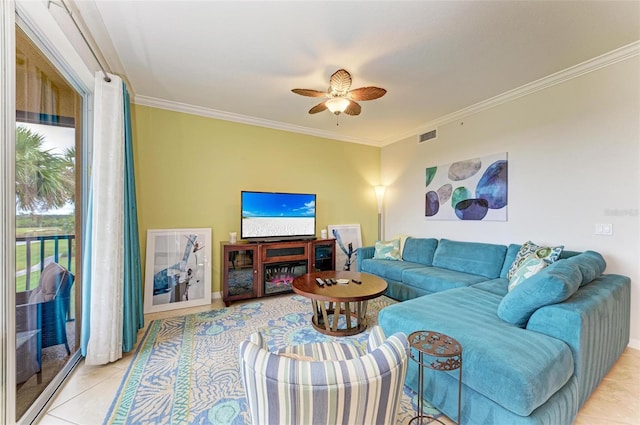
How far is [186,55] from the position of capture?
238cm

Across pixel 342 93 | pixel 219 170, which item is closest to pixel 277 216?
pixel 219 170

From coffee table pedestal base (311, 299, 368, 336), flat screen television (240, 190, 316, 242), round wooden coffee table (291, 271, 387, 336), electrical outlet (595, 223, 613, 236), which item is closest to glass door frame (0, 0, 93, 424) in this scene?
round wooden coffee table (291, 271, 387, 336)

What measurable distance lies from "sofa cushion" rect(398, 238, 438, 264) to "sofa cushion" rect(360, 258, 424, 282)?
12cm

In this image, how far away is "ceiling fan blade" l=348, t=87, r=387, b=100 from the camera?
2.30 m

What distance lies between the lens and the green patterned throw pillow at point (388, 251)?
157 inches

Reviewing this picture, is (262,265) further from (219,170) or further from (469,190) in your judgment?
(469,190)

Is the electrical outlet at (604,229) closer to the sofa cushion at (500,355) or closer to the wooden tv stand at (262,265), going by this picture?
the sofa cushion at (500,355)

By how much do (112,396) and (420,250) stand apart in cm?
361

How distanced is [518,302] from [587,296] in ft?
1.56

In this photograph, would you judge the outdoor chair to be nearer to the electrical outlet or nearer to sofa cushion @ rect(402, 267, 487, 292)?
sofa cushion @ rect(402, 267, 487, 292)

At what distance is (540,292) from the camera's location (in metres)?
1.58

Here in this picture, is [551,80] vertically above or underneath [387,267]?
above

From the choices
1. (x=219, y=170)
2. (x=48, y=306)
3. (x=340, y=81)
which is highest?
(x=340, y=81)

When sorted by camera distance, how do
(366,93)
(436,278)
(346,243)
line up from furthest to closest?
(346,243)
(436,278)
(366,93)
